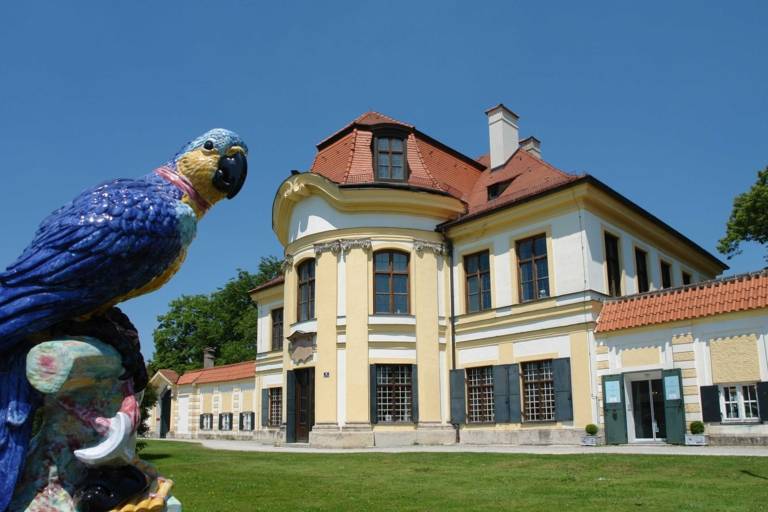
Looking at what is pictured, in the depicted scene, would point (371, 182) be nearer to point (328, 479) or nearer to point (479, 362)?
point (479, 362)

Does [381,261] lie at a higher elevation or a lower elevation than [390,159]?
lower

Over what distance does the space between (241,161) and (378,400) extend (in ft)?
62.9

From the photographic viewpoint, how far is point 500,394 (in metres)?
20.7

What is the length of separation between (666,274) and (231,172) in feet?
78.9

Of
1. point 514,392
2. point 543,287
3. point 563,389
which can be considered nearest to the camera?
point 563,389

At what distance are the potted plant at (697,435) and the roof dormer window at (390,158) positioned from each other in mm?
11861

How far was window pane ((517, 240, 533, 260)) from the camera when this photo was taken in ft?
68.8

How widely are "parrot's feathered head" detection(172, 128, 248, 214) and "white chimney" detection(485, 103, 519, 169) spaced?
2310 cm

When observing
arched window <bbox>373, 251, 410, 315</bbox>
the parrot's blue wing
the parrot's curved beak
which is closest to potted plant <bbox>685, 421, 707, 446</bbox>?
arched window <bbox>373, 251, 410, 315</bbox>

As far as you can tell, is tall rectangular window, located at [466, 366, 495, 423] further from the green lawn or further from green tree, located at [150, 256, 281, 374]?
green tree, located at [150, 256, 281, 374]

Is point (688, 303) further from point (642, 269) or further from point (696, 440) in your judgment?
point (642, 269)

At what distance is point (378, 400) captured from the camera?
21609mm

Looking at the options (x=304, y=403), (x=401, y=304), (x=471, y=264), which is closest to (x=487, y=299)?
(x=471, y=264)

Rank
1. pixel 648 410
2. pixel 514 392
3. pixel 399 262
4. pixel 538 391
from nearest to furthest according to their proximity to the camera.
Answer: pixel 648 410, pixel 538 391, pixel 514 392, pixel 399 262
